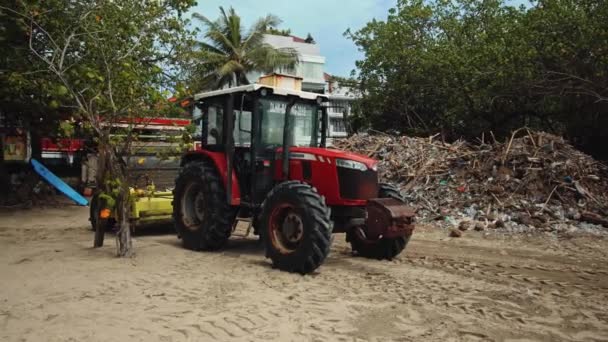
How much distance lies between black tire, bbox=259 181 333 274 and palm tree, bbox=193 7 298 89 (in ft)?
72.2

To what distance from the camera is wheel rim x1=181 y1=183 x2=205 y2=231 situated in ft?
27.9

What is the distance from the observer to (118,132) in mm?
8148

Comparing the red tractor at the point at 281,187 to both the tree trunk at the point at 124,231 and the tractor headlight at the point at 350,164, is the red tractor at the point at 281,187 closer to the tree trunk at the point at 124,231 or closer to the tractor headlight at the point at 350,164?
the tractor headlight at the point at 350,164

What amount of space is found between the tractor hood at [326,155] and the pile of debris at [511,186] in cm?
480

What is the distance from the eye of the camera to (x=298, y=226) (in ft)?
22.1

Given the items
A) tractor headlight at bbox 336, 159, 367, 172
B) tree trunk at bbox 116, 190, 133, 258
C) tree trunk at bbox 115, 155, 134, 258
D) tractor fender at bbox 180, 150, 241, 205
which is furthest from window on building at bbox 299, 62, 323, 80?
tractor headlight at bbox 336, 159, 367, 172

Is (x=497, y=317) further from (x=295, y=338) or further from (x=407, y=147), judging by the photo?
(x=407, y=147)

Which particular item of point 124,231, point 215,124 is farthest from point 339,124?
point 124,231

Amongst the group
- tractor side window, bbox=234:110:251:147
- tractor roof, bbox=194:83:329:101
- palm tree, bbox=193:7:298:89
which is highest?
palm tree, bbox=193:7:298:89

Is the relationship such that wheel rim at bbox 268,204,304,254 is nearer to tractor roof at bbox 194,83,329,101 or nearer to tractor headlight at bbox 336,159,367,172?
tractor headlight at bbox 336,159,367,172

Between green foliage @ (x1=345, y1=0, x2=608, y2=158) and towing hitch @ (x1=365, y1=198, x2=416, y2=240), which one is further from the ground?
green foliage @ (x1=345, y1=0, x2=608, y2=158)

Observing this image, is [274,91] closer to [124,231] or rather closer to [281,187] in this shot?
[281,187]

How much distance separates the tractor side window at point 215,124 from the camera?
820 cm

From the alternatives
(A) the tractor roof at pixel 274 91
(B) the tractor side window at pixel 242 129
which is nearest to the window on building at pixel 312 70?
(A) the tractor roof at pixel 274 91
